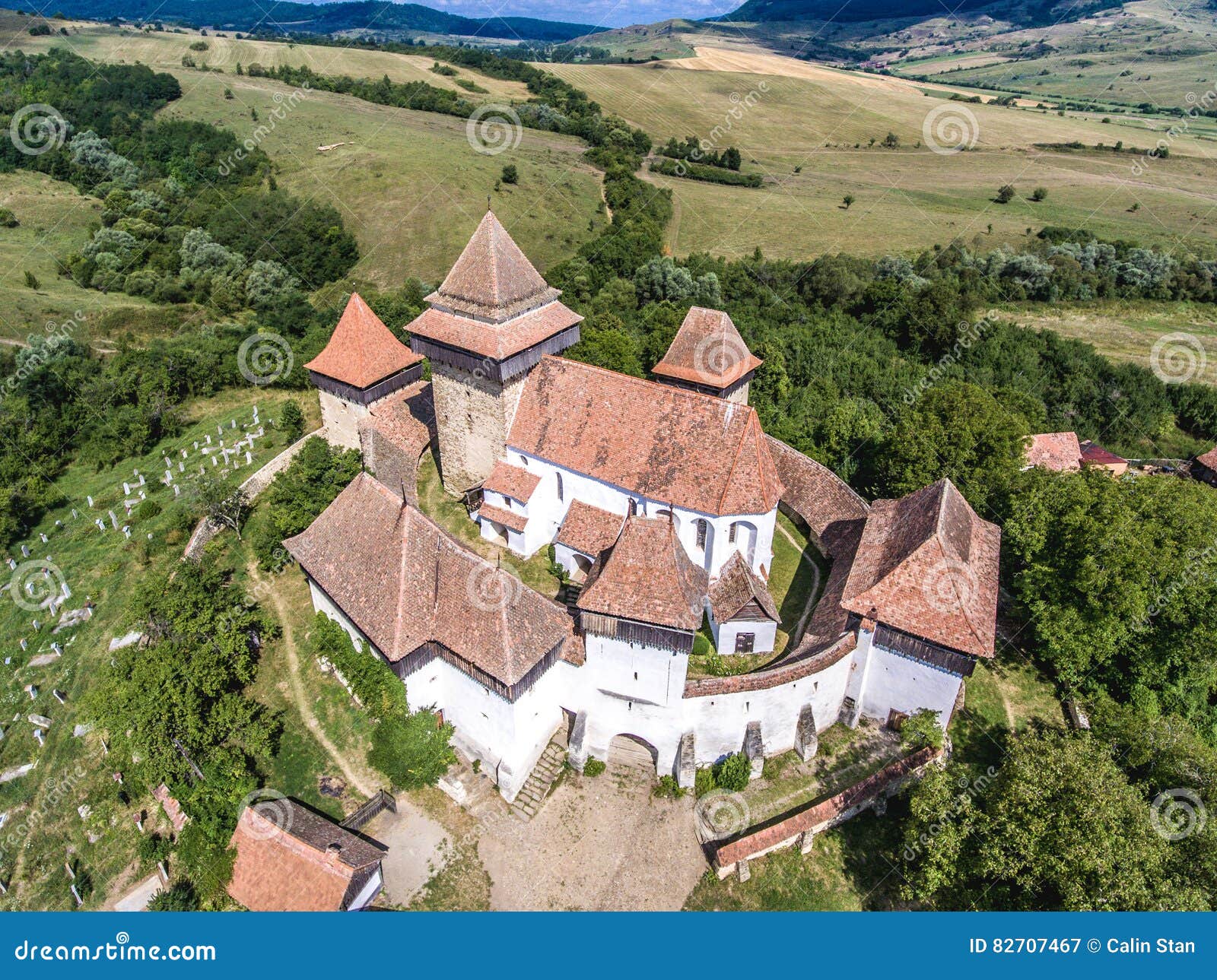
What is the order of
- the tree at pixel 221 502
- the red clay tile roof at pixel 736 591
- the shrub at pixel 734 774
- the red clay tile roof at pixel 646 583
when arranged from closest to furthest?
1. the red clay tile roof at pixel 646 583
2. the shrub at pixel 734 774
3. the red clay tile roof at pixel 736 591
4. the tree at pixel 221 502

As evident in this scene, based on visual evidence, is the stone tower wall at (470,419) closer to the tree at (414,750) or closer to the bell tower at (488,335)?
the bell tower at (488,335)

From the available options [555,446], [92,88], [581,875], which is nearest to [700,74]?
[92,88]

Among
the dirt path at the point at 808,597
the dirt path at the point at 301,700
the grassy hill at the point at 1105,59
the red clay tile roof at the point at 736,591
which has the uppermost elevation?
the grassy hill at the point at 1105,59

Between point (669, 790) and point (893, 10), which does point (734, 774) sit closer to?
point (669, 790)

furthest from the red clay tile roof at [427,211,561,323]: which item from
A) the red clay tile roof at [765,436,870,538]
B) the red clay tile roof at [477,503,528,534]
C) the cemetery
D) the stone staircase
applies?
the cemetery

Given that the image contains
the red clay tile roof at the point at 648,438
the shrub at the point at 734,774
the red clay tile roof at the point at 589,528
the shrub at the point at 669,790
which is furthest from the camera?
the red clay tile roof at the point at 589,528

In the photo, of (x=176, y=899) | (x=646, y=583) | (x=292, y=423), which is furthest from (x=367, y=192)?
(x=176, y=899)

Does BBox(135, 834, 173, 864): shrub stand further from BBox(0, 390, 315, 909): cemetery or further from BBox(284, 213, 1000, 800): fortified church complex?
BBox(284, 213, 1000, 800): fortified church complex

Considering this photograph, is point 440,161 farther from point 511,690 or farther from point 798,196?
point 511,690

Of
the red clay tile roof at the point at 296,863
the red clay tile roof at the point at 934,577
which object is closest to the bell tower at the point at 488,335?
the red clay tile roof at the point at 934,577
